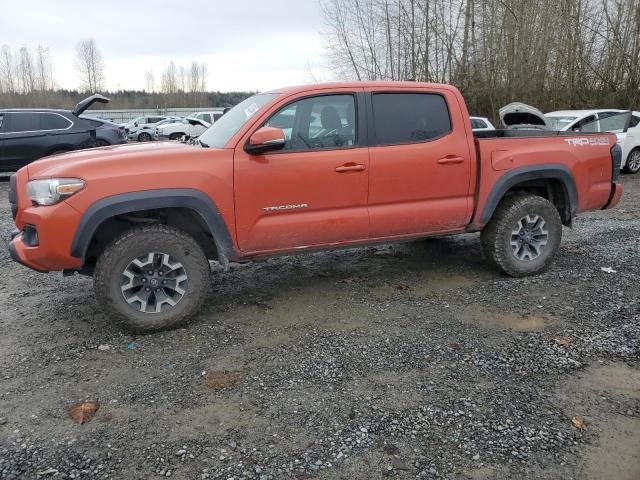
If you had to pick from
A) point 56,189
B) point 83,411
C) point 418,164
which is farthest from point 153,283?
point 418,164

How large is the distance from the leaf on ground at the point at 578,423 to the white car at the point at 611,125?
1083cm

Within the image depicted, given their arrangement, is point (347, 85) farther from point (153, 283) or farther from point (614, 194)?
point (614, 194)

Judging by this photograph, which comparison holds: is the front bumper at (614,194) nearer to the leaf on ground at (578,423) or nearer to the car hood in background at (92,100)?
the leaf on ground at (578,423)

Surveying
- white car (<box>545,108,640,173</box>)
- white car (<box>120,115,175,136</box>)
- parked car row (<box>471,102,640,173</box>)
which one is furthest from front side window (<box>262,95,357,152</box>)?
white car (<box>120,115,175,136</box>)

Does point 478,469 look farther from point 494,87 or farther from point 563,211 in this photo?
point 494,87

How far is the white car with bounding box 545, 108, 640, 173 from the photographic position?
12516mm

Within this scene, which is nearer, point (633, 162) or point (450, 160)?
point (450, 160)

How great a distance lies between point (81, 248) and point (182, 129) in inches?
1003

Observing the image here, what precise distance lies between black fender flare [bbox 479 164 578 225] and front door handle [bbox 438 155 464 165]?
0.49m

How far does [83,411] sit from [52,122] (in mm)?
10761

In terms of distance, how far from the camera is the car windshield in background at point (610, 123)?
1260 centimetres

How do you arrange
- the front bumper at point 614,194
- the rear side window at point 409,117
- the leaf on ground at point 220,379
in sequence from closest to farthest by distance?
the leaf on ground at point 220,379 → the rear side window at point 409,117 → the front bumper at point 614,194

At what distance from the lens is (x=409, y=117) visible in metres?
4.87

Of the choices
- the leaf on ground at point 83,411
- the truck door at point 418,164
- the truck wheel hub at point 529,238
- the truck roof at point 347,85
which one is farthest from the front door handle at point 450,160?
the leaf on ground at point 83,411
